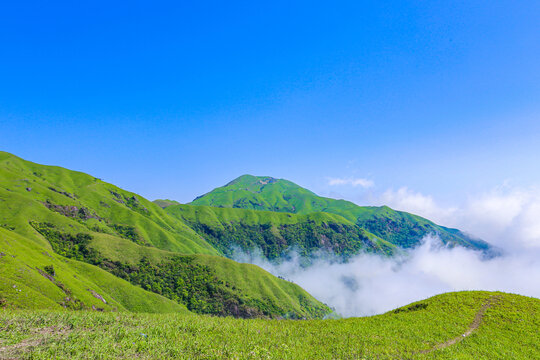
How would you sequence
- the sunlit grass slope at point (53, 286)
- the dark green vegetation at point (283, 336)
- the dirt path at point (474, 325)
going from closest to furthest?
the dark green vegetation at point (283, 336), the dirt path at point (474, 325), the sunlit grass slope at point (53, 286)

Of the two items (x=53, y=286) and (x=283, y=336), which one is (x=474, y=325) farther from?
(x=53, y=286)

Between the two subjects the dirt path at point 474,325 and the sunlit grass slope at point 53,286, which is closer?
the dirt path at point 474,325

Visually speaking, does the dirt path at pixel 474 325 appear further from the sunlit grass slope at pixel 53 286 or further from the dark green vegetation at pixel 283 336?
the sunlit grass slope at pixel 53 286

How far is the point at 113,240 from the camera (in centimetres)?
18162

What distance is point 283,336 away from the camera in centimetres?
2197

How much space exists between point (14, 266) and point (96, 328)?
81212mm

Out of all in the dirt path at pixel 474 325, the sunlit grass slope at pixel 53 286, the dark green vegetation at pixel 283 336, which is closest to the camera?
the dark green vegetation at pixel 283 336

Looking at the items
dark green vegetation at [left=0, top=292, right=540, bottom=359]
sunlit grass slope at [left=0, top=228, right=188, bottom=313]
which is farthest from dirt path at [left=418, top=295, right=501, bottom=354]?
sunlit grass slope at [left=0, top=228, right=188, bottom=313]

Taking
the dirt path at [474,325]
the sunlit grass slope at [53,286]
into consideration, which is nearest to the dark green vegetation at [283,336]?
the dirt path at [474,325]

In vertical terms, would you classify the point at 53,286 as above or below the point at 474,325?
below

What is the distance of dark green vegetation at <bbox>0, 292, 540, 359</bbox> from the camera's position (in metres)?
16.2

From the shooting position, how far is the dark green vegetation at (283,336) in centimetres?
1616

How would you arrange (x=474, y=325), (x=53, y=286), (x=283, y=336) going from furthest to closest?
(x=53, y=286)
(x=474, y=325)
(x=283, y=336)

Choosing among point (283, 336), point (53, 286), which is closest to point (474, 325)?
point (283, 336)
